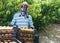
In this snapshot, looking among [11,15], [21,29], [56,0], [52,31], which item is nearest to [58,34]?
[52,31]

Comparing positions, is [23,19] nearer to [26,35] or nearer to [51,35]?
[26,35]

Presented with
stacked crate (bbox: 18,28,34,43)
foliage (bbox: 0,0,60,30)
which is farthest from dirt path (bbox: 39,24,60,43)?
stacked crate (bbox: 18,28,34,43)

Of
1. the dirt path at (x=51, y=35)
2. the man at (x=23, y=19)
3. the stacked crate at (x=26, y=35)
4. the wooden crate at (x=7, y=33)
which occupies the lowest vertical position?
the dirt path at (x=51, y=35)

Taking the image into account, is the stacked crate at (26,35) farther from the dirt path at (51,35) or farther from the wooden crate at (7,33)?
the dirt path at (51,35)

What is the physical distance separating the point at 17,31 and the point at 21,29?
0.13 meters

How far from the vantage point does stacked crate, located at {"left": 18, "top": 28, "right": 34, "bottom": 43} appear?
616 cm

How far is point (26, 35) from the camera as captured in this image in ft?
20.3

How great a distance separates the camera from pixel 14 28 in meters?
5.98

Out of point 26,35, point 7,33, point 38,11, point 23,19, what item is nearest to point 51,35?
point 38,11

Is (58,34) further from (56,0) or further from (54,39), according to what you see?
(56,0)

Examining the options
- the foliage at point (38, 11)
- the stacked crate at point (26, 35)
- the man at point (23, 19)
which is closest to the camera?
the stacked crate at point (26, 35)

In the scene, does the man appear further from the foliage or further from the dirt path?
the dirt path

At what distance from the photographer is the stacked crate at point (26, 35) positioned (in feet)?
20.2

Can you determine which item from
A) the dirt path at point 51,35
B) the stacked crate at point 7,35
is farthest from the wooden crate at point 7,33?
the dirt path at point 51,35
